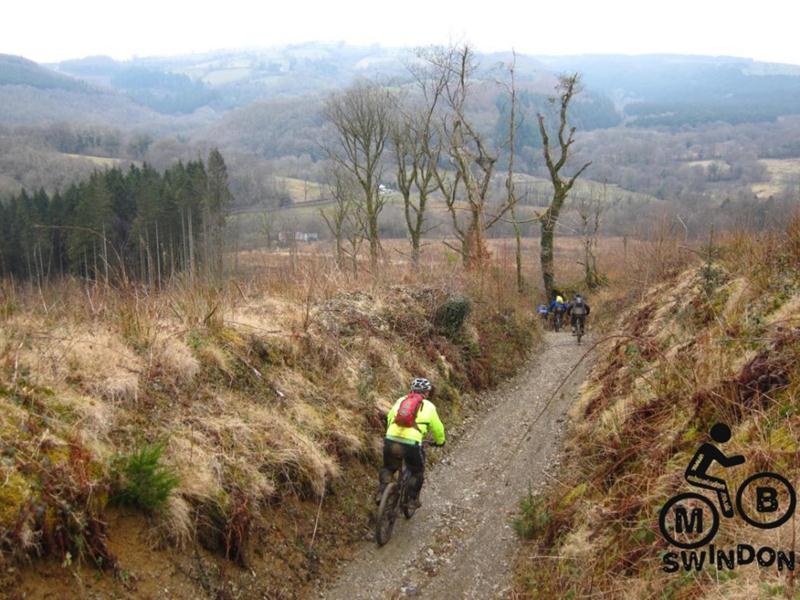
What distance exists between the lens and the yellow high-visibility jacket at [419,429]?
285 inches

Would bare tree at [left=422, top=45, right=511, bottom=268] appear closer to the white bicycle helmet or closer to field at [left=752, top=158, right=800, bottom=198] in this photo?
the white bicycle helmet

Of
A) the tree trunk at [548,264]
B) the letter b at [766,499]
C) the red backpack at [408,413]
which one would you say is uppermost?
the letter b at [766,499]

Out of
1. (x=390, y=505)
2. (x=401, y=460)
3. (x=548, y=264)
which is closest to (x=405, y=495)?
(x=390, y=505)

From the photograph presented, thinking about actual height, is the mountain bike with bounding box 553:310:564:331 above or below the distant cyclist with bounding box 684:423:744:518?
below

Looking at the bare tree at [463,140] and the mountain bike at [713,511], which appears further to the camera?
the bare tree at [463,140]

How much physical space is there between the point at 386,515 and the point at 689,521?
3.61 meters

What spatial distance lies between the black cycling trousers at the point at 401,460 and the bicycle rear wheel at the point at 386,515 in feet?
0.58

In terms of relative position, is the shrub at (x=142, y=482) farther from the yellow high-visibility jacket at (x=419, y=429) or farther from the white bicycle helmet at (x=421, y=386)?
the white bicycle helmet at (x=421, y=386)

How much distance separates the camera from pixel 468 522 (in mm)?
7855

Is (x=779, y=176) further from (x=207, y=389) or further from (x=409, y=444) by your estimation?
(x=207, y=389)

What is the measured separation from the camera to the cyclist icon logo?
4391 mm

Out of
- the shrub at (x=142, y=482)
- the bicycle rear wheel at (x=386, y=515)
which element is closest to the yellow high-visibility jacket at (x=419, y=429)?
the bicycle rear wheel at (x=386, y=515)

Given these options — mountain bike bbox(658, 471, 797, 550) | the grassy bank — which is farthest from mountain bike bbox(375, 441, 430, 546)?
mountain bike bbox(658, 471, 797, 550)

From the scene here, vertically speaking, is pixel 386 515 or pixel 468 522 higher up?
pixel 386 515
